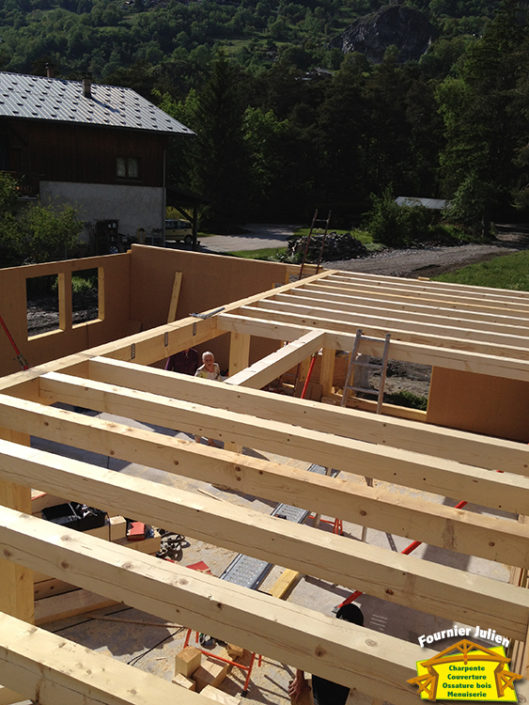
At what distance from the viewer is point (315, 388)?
1165 cm

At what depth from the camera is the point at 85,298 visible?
1894cm

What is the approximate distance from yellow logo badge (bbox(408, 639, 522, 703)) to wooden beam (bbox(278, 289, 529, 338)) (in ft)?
17.7

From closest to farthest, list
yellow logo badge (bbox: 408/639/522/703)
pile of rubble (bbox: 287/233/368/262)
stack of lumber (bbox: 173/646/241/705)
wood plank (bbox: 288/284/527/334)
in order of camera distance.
A: yellow logo badge (bbox: 408/639/522/703), stack of lumber (bbox: 173/646/241/705), wood plank (bbox: 288/284/527/334), pile of rubble (bbox: 287/233/368/262)

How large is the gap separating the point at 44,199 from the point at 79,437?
22.1 metres

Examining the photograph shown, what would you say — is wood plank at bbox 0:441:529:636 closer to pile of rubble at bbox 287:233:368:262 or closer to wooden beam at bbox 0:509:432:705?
wooden beam at bbox 0:509:432:705

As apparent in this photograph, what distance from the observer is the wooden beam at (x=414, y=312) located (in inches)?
291

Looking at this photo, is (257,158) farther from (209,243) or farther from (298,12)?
(298,12)

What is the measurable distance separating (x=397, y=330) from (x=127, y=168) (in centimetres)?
2153

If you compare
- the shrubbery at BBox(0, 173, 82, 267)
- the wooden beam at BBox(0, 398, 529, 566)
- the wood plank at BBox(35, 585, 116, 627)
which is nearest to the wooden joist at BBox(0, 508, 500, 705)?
the wooden beam at BBox(0, 398, 529, 566)

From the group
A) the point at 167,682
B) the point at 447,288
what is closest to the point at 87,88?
the point at 447,288

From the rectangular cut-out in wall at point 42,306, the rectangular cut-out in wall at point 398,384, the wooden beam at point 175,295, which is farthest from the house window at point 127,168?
the rectangular cut-out in wall at point 398,384

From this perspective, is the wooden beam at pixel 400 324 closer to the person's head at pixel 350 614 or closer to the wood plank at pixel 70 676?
the person's head at pixel 350 614

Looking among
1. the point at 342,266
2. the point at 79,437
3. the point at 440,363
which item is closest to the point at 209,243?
the point at 342,266

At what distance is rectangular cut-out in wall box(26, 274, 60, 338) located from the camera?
605 inches
